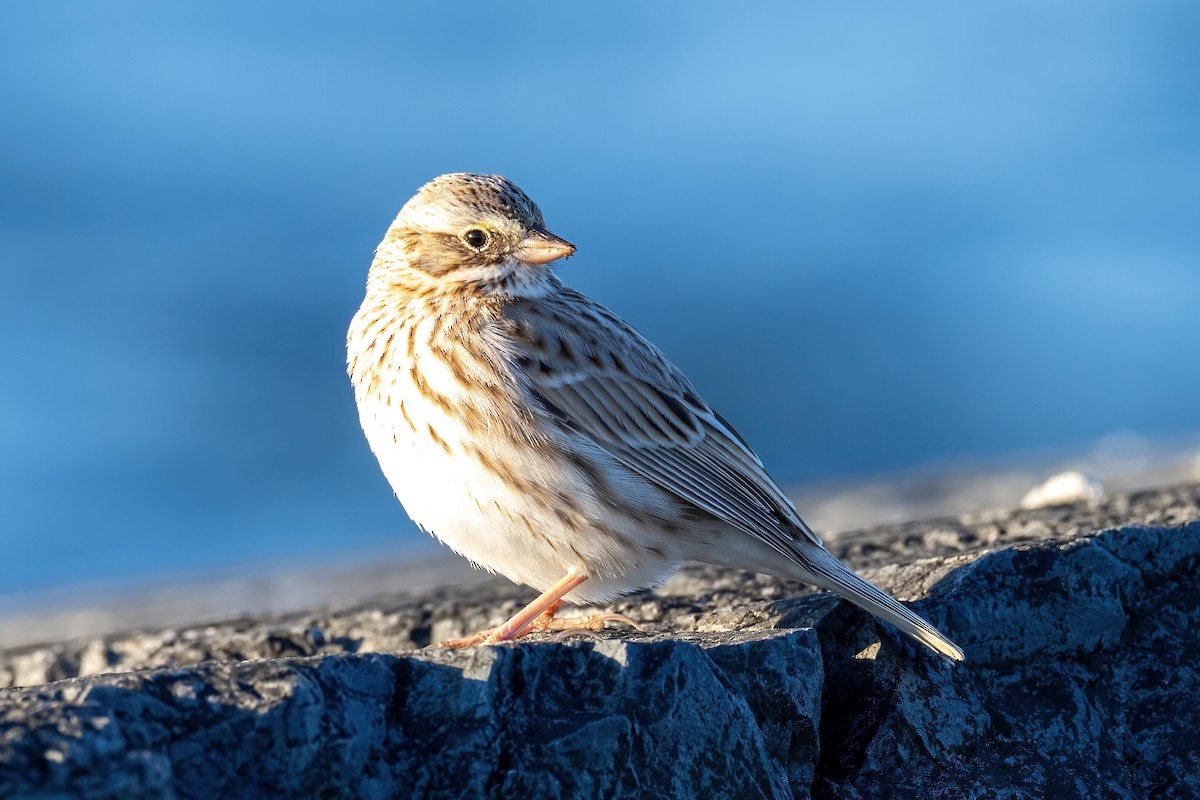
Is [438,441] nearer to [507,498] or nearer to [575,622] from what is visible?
[507,498]

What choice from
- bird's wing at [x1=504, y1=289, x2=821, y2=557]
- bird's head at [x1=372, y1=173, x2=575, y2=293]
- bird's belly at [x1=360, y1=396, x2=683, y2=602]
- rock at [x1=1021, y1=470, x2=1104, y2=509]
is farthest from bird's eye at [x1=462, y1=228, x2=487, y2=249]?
rock at [x1=1021, y1=470, x2=1104, y2=509]

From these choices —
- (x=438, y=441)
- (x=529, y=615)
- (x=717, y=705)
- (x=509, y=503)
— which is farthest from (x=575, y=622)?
(x=717, y=705)

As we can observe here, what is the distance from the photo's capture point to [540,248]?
5.80 metres

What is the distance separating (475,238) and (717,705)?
281 cm

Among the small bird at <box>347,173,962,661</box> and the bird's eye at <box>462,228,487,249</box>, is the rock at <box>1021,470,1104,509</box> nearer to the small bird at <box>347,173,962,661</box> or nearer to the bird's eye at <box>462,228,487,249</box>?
the small bird at <box>347,173,962,661</box>

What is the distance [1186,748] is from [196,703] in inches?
117

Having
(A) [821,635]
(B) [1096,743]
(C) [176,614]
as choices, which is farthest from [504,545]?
(C) [176,614]

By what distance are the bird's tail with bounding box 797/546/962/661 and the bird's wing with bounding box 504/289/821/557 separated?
13.4 inches

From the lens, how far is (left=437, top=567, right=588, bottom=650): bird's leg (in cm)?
518

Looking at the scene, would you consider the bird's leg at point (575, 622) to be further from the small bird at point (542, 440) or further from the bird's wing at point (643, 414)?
the bird's wing at point (643, 414)

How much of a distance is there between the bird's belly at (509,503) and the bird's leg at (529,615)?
2.1 inches

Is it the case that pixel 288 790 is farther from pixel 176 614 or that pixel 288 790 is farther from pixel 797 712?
pixel 176 614

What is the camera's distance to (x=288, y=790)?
3.04m

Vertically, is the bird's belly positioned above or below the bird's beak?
below
